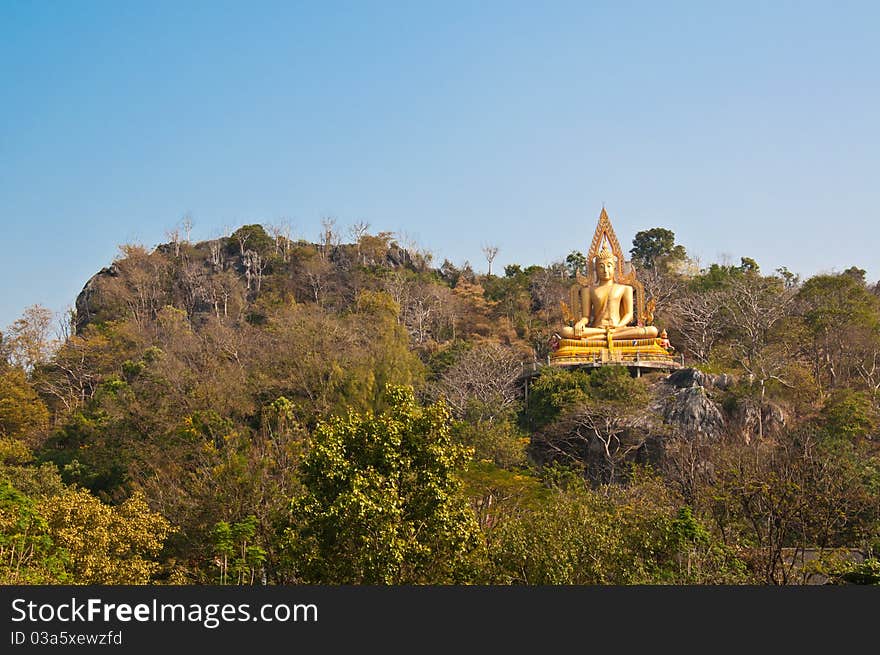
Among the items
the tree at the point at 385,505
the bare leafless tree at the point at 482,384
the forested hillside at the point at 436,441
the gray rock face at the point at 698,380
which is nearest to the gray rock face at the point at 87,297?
the forested hillside at the point at 436,441

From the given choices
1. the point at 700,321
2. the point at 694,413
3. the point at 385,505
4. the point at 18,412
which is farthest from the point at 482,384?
the point at 385,505

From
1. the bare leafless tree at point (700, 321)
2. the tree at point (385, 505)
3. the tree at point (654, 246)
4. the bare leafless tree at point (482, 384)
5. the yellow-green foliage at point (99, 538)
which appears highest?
the tree at point (654, 246)

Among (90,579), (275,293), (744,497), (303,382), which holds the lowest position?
(90,579)

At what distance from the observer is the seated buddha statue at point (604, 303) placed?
40.6m

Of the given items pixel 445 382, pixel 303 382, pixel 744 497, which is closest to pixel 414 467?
pixel 744 497

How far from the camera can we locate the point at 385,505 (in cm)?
1747

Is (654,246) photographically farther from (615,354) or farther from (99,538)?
(99,538)

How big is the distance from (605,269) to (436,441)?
929 inches

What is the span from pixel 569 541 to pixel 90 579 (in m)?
9.60

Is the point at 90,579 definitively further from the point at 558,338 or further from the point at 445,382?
the point at 558,338

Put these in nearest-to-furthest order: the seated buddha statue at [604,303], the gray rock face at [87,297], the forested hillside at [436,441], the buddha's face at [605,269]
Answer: the forested hillside at [436,441], the seated buddha statue at [604,303], the buddha's face at [605,269], the gray rock face at [87,297]

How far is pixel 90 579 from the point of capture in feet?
69.1

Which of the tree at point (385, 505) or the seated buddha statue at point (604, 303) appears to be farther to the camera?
the seated buddha statue at point (604, 303)

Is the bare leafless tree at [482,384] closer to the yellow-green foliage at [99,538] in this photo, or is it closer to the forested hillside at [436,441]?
the forested hillside at [436,441]
